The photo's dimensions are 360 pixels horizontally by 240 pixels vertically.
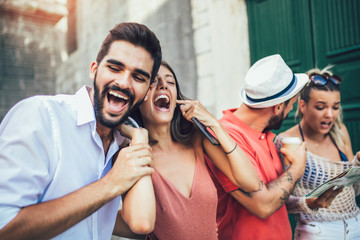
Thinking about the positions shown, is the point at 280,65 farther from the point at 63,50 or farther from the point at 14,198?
the point at 63,50

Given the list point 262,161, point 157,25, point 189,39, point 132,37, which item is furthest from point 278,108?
point 157,25

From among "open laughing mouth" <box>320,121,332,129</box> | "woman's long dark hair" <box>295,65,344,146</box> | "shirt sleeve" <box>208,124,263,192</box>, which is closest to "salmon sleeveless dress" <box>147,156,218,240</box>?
"shirt sleeve" <box>208,124,263,192</box>

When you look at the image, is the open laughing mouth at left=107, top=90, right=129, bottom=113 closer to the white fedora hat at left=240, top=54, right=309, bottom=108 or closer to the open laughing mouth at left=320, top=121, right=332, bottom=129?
the white fedora hat at left=240, top=54, right=309, bottom=108

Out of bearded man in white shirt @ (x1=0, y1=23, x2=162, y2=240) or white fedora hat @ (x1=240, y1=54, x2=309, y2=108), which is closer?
bearded man in white shirt @ (x1=0, y1=23, x2=162, y2=240)

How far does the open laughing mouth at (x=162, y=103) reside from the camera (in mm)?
2041

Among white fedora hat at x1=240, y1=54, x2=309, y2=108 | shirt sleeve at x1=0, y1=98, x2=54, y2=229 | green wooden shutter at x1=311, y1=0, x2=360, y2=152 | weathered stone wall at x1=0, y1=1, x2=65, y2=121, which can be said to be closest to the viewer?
shirt sleeve at x1=0, y1=98, x2=54, y2=229

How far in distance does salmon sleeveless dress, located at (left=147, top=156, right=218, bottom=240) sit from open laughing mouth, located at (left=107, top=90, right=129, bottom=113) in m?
0.47

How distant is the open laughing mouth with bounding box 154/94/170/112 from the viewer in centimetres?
204

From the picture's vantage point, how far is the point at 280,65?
2.26 m

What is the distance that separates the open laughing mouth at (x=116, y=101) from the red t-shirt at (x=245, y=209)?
83 centimetres

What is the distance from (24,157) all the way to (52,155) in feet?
0.49

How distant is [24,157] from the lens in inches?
48.1

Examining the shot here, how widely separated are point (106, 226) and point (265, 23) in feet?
11.2

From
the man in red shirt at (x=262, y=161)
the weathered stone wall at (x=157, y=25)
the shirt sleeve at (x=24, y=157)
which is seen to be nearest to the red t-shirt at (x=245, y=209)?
the man in red shirt at (x=262, y=161)
